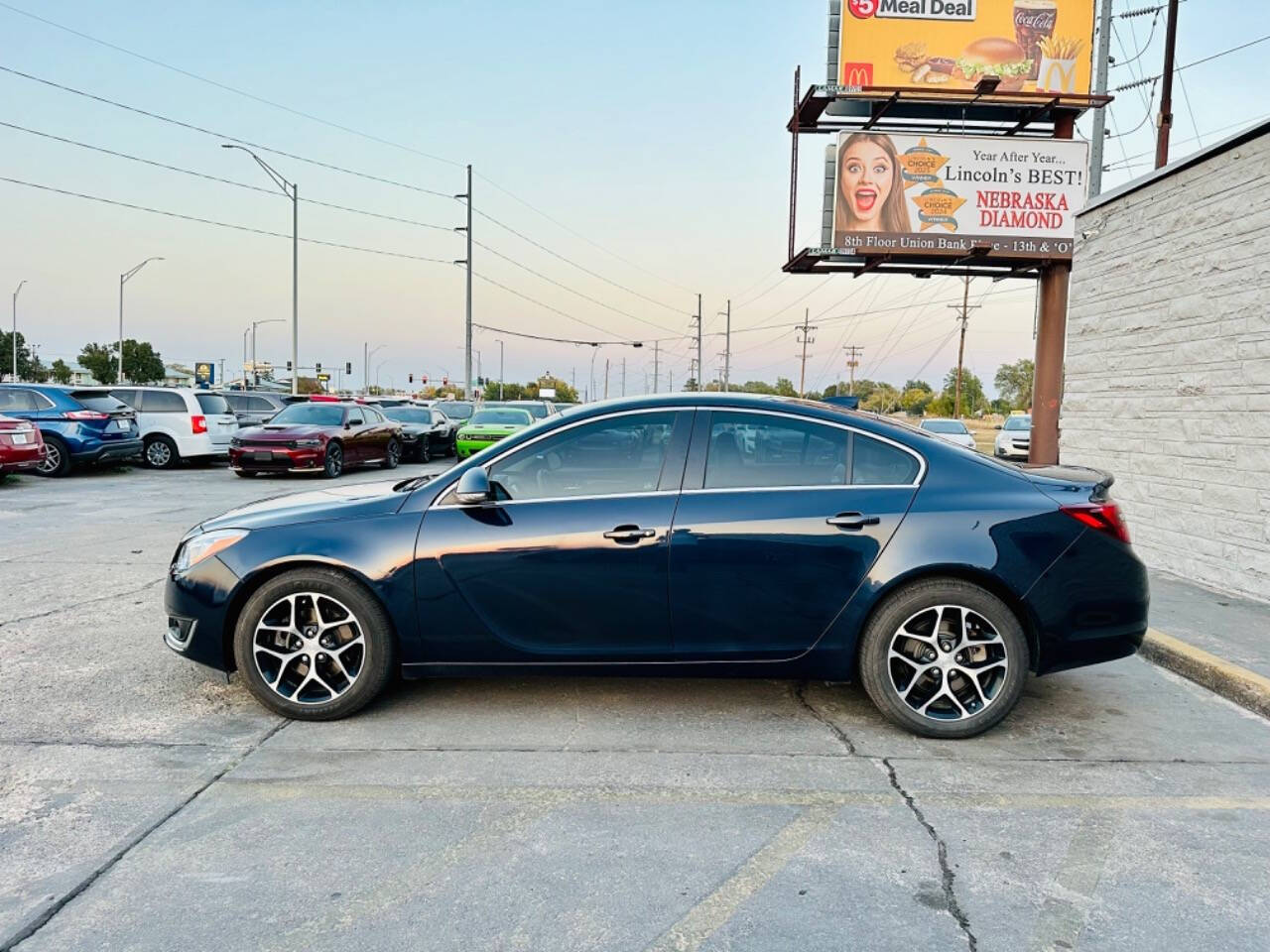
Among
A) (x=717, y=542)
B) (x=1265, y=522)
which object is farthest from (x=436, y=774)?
(x=1265, y=522)

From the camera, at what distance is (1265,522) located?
6.41 m

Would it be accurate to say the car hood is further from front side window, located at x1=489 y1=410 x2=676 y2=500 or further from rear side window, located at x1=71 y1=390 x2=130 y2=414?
rear side window, located at x1=71 y1=390 x2=130 y2=414

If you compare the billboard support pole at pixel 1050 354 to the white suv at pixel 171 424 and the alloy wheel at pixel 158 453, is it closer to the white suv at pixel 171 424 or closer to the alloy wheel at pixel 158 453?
the white suv at pixel 171 424

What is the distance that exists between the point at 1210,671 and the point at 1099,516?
5.38 feet

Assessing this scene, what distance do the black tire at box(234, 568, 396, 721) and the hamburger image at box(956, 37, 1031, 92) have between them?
16.3 meters

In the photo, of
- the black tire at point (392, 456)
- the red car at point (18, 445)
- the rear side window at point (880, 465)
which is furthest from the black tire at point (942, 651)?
the black tire at point (392, 456)

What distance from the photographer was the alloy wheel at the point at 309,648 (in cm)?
409

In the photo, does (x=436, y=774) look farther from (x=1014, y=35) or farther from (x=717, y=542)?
(x=1014, y=35)

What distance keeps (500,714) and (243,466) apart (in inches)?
539

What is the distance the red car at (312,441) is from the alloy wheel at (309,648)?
13133 mm

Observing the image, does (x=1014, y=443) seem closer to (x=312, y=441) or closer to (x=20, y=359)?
(x=312, y=441)

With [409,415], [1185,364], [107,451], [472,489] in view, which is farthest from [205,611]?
[409,415]

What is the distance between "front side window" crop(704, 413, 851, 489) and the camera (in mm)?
4125

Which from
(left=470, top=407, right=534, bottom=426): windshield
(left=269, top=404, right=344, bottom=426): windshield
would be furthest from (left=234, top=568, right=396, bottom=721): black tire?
(left=470, top=407, right=534, bottom=426): windshield
